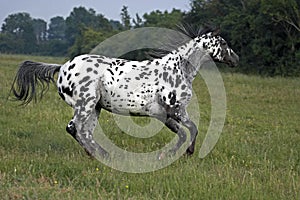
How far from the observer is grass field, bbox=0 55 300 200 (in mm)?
4770

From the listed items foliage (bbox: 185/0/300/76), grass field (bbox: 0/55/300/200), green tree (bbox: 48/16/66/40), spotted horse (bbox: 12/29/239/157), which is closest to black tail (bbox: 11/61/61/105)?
spotted horse (bbox: 12/29/239/157)

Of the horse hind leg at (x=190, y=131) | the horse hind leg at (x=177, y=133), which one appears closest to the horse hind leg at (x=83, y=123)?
the horse hind leg at (x=177, y=133)

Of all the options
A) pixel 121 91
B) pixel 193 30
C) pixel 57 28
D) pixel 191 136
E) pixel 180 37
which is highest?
pixel 57 28

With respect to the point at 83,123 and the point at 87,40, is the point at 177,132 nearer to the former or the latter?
the point at 83,123

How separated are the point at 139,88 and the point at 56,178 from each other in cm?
214

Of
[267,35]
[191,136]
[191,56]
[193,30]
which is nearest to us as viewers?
[191,136]

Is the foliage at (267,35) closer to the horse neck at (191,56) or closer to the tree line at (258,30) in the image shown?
the tree line at (258,30)

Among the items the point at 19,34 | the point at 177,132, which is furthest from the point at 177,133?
the point at 19,34

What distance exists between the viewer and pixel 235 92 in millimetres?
18312

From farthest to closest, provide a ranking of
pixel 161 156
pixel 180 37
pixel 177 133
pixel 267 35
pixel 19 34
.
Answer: pixel 19 34, pixel 267 35, pixel 180 37, pixel 177 133, pixel 161 156

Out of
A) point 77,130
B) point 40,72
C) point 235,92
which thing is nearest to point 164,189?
point 77,130

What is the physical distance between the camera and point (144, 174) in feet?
18.2

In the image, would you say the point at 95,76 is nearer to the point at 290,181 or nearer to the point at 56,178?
the point at 56,178

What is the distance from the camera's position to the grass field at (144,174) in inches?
188
